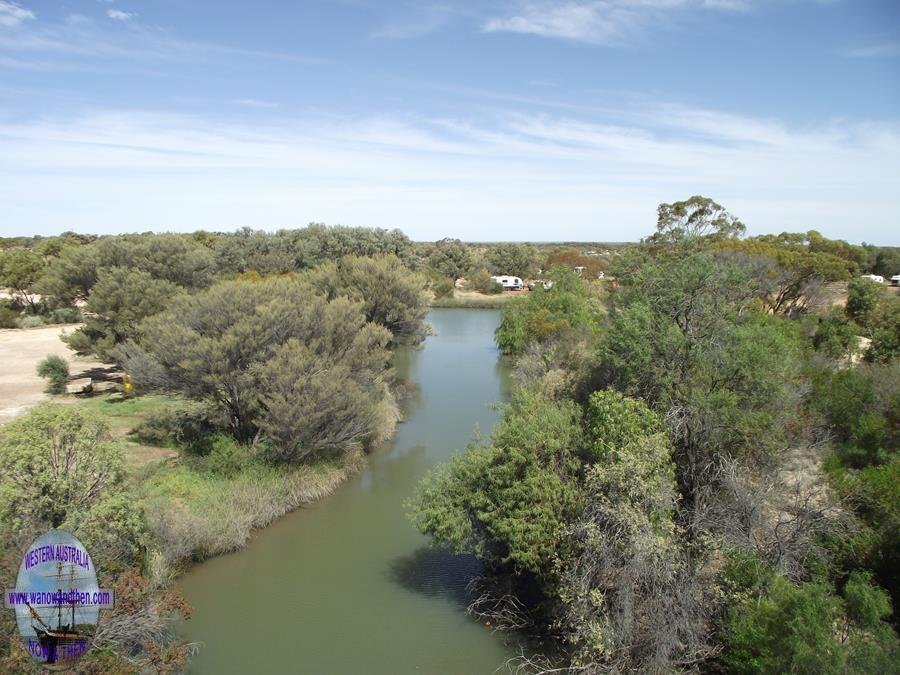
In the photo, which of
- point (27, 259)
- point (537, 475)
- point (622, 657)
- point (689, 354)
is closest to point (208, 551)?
point (537, 475)

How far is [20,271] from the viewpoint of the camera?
48.9 metres

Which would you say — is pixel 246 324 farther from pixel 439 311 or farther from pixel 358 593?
pixel 439 311

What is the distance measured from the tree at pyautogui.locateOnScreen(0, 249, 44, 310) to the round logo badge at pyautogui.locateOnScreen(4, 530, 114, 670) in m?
53.3

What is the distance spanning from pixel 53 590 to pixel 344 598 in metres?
9.21

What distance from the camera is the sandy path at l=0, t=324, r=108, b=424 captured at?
2509cm

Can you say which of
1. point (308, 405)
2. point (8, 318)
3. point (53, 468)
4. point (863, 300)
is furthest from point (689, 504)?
point (8, 318)

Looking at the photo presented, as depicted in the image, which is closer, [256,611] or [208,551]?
[256,611]

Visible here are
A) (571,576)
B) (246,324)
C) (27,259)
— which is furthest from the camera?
(27,259)

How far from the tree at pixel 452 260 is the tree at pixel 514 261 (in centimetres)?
564

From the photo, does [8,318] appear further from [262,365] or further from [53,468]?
[53,468]

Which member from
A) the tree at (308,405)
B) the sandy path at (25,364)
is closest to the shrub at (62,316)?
the sandy path at (25,364)

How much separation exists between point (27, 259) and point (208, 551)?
47.6m

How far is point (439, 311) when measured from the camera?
62.4 m

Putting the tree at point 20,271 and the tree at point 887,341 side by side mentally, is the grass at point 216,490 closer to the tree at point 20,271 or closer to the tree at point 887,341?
the tree at point 887,341
